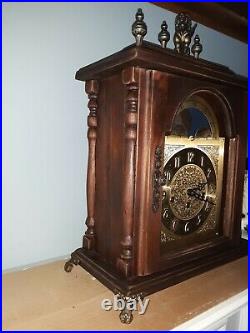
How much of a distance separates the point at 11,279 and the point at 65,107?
64 cm

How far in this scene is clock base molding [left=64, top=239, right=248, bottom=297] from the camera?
77 centimetres

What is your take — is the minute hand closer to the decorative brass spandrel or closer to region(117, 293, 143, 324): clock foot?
the decorative brass spandrel

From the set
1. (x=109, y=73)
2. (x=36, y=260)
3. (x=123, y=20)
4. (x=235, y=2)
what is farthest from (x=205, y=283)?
(x=235, y=2)

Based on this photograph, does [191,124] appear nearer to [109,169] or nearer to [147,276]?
[109,169]

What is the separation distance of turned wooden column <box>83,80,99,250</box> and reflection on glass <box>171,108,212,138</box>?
286mm

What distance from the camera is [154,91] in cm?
77

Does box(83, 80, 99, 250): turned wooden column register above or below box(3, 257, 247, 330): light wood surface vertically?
above

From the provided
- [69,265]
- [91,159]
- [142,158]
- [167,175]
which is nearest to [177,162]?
[167,175]

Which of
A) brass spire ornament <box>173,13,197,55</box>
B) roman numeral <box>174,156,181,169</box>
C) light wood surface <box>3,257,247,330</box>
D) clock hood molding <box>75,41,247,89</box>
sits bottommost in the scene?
light wood surface <box>3,257,247,330</box>

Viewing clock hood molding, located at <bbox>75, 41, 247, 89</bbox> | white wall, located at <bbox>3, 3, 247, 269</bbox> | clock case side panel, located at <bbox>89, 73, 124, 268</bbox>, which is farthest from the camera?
white wall, located at <bbox>3, 3, 247, 269</bbox>

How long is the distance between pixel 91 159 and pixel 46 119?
0.75 ft

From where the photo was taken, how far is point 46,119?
3.36ft

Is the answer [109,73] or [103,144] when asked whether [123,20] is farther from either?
[103,144]

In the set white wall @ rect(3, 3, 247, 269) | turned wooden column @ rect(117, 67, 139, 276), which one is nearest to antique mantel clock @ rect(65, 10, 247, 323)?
turned wooden column @ rect(117, 67, 139, 276)
